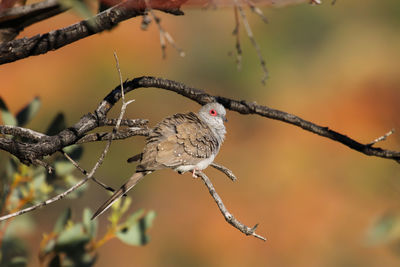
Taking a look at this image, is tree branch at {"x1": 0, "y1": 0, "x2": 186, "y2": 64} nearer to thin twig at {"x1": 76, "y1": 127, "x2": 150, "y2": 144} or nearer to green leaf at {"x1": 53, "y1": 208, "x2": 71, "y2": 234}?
thin twig at {"x1": 76, "y1": 127, "x2": 150, "y2": 144}

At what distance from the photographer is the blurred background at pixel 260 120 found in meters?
12.4

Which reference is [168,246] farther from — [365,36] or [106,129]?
[365,36]

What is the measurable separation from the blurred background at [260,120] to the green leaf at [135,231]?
6.13 m

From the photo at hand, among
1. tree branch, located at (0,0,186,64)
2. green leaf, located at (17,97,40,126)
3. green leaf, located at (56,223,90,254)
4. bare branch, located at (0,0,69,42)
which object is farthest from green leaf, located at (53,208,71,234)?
bare branch, located at (0,0,69,42)

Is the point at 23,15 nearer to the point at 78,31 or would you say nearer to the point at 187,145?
the point at 78,31

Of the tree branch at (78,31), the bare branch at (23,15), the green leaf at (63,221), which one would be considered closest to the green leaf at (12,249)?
the green leaf at (63,221)

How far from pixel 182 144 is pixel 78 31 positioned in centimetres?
241

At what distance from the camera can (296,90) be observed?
57.7 feet

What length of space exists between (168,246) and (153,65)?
6.54m

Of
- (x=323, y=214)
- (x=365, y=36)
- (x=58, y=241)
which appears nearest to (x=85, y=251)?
Result: (x=58, y=241)

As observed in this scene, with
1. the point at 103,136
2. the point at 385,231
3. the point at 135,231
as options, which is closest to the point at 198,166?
the point at 135,231

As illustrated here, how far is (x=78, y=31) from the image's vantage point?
119 inches

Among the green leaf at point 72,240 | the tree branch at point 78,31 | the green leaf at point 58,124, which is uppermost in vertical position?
the tree branch at point 78,31

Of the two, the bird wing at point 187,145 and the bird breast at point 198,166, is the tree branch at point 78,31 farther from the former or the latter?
the bird breast at point 198,166
